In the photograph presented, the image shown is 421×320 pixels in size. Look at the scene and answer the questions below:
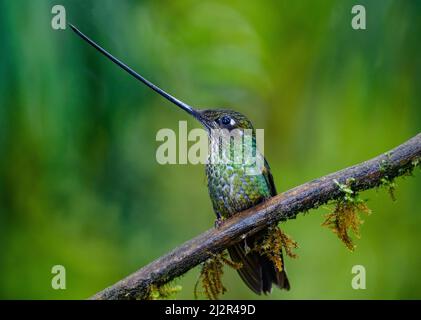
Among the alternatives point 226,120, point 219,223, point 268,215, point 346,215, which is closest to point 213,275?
point 219,223

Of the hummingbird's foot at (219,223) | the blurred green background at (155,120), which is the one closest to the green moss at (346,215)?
the hummingbird's foot at (219,223)

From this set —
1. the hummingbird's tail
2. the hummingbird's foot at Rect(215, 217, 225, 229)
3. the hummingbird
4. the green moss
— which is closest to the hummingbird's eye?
the hummingbird

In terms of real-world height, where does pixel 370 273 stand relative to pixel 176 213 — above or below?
below

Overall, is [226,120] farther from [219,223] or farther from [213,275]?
[213,275]

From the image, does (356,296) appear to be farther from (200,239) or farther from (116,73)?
(116,73)

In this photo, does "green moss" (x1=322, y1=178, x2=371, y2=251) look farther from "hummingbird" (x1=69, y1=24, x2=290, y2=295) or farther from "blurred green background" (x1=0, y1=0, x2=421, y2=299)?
"blurred green background" (x1=0, y1=0, x2=421, y2=299)

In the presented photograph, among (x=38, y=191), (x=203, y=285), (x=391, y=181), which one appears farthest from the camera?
(x=38, y=191)

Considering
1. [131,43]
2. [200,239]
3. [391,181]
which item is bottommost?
[200,239]
